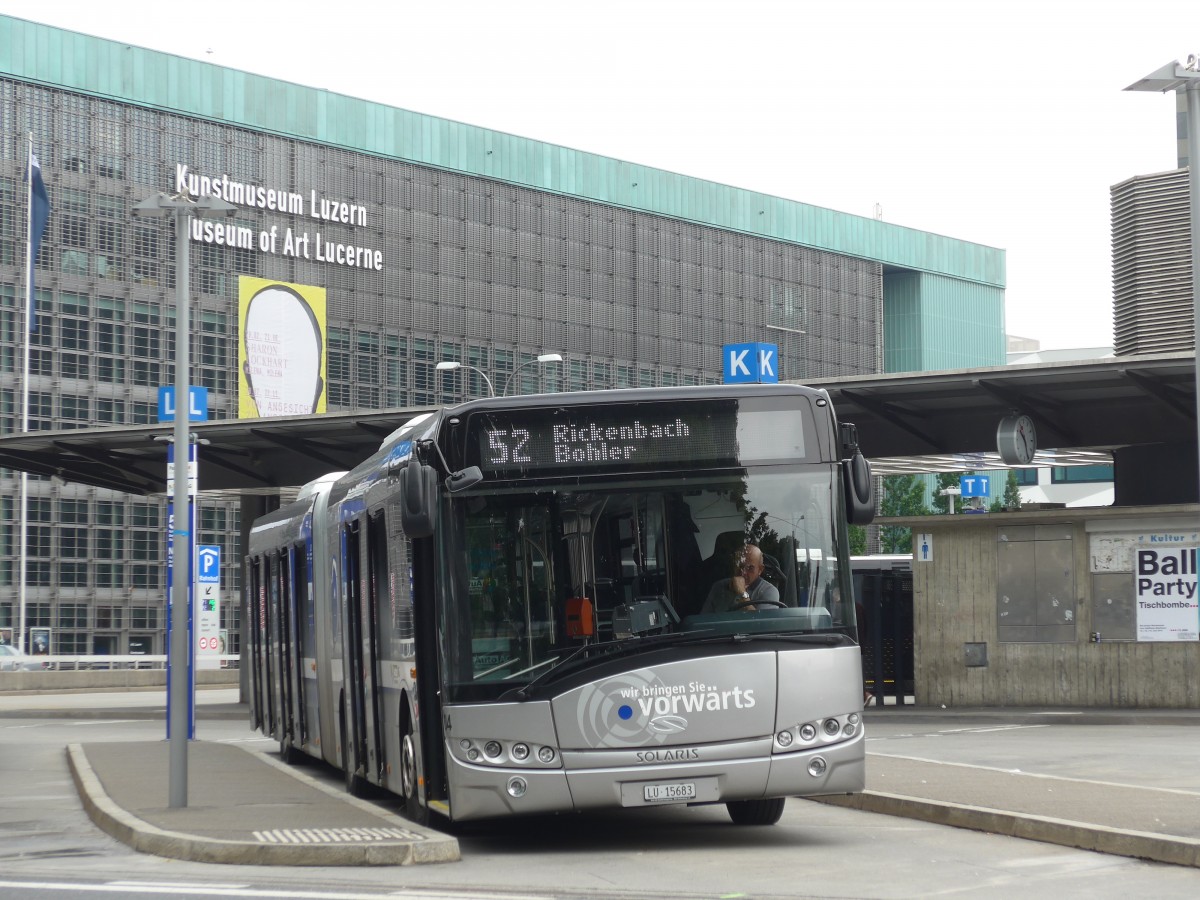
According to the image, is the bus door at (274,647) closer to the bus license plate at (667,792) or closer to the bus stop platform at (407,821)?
the bus stop platform at (407,821)

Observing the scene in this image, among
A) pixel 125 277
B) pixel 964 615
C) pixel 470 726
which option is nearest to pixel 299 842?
pixel 470 726

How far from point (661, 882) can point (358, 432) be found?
73.7 feet

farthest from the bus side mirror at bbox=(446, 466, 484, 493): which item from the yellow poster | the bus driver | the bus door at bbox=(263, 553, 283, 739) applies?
the yellow poster

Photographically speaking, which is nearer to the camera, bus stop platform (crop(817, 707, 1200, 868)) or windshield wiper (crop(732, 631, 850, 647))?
bus stop platform (crop(817, 707, 1200, 868))

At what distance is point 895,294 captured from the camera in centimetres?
10931

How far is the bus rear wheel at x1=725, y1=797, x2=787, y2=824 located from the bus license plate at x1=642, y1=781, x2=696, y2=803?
62.9 inches

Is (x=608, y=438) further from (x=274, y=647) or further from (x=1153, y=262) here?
(x=1153, y=262)

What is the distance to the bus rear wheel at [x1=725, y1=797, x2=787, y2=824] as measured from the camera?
12.9m

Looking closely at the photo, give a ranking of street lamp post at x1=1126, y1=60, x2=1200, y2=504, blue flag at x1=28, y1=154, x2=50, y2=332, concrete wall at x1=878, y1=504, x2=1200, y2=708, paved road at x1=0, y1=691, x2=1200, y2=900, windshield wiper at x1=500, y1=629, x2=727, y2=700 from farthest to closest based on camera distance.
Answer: blue flag at x1=28, y1=154, x2=50, y2=332 < concrete wall at x1=878, y1=504, x2=1200, y2=708 < street lamp post at x1=1126, y1=60, x2=1200, y2=504 < windshield wiper at x1=500, y1=629, x2=727, y2=700 < paved road at x1=0, y1=691, x2=1200, y2=900

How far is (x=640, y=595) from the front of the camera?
11.3 m

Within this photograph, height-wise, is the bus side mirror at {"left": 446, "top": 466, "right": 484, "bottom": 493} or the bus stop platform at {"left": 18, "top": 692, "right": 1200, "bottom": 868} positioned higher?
the bus side mirror at {"left": 446, "top": 466, "right": 484, "bottom": 493}

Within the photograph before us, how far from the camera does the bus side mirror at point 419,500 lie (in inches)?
435

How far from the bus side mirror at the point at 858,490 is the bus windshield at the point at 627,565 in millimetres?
104

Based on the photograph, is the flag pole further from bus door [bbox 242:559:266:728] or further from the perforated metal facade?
the perforated metal facade
